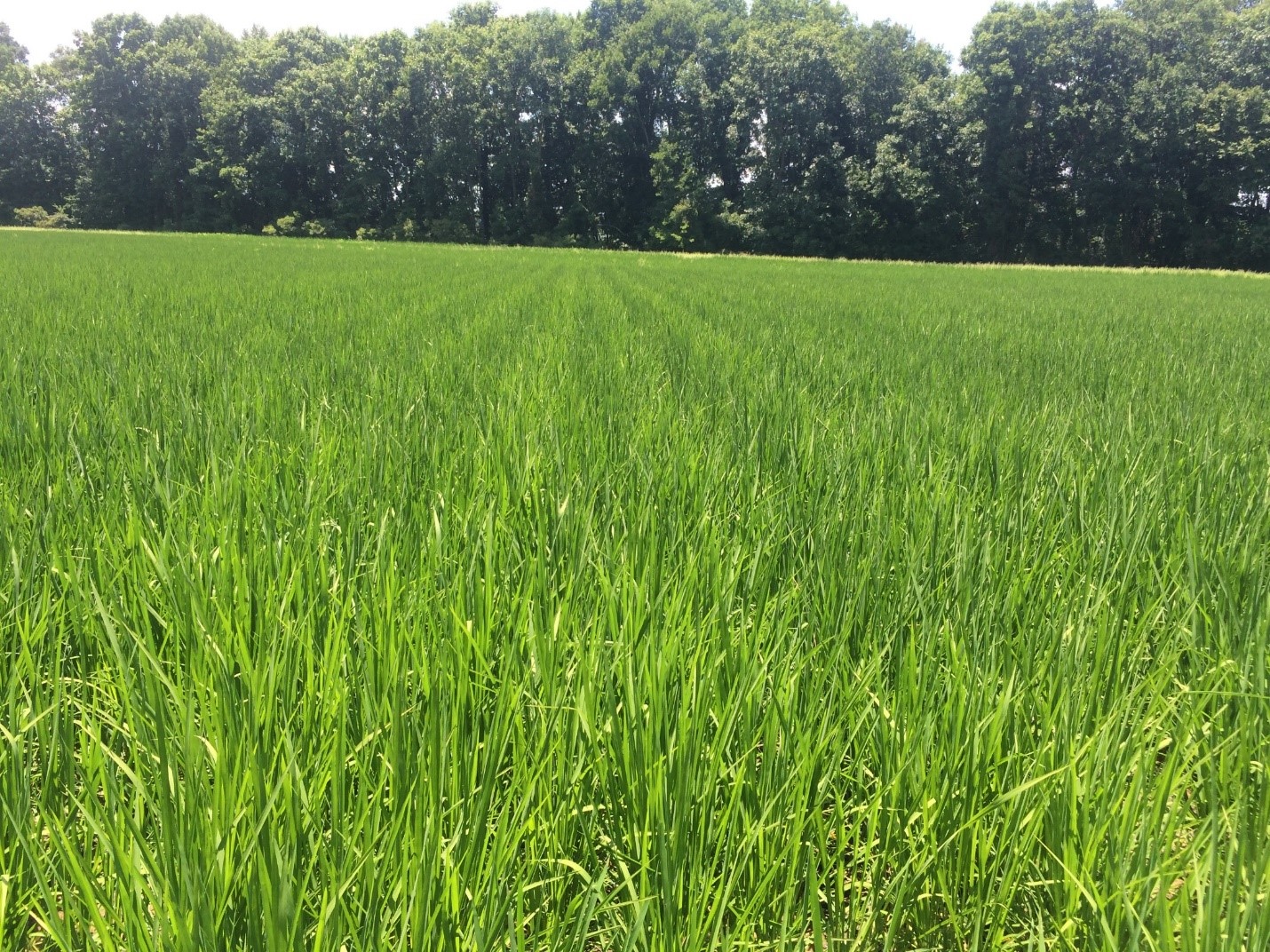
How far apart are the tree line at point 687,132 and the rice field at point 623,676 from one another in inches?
1507

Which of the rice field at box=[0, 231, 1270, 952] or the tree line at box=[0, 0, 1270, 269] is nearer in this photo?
the rice field at box=[0, 231, 1270, 952]

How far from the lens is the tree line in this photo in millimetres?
35750

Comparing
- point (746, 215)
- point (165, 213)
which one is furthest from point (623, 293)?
point (165, 213)

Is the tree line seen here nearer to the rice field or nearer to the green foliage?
the green foliage

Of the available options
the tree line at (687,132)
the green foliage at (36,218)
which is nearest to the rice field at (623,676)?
the tree line at (687,132)

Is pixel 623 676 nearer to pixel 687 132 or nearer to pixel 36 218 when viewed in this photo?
pixel 687 132

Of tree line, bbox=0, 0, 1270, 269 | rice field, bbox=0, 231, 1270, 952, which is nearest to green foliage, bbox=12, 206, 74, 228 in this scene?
tree line, bbox=0, 0, 1270, 269

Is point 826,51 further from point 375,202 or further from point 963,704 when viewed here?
point 963,704

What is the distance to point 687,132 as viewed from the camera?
42.8 m

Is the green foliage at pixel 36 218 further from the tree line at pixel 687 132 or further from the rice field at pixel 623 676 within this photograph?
the rice field at pixel 623 676

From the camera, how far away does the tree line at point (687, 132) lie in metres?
35.8

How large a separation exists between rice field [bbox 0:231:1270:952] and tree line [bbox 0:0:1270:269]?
3828cm

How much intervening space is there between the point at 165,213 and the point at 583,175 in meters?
26.4

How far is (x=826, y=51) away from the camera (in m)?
39.6
